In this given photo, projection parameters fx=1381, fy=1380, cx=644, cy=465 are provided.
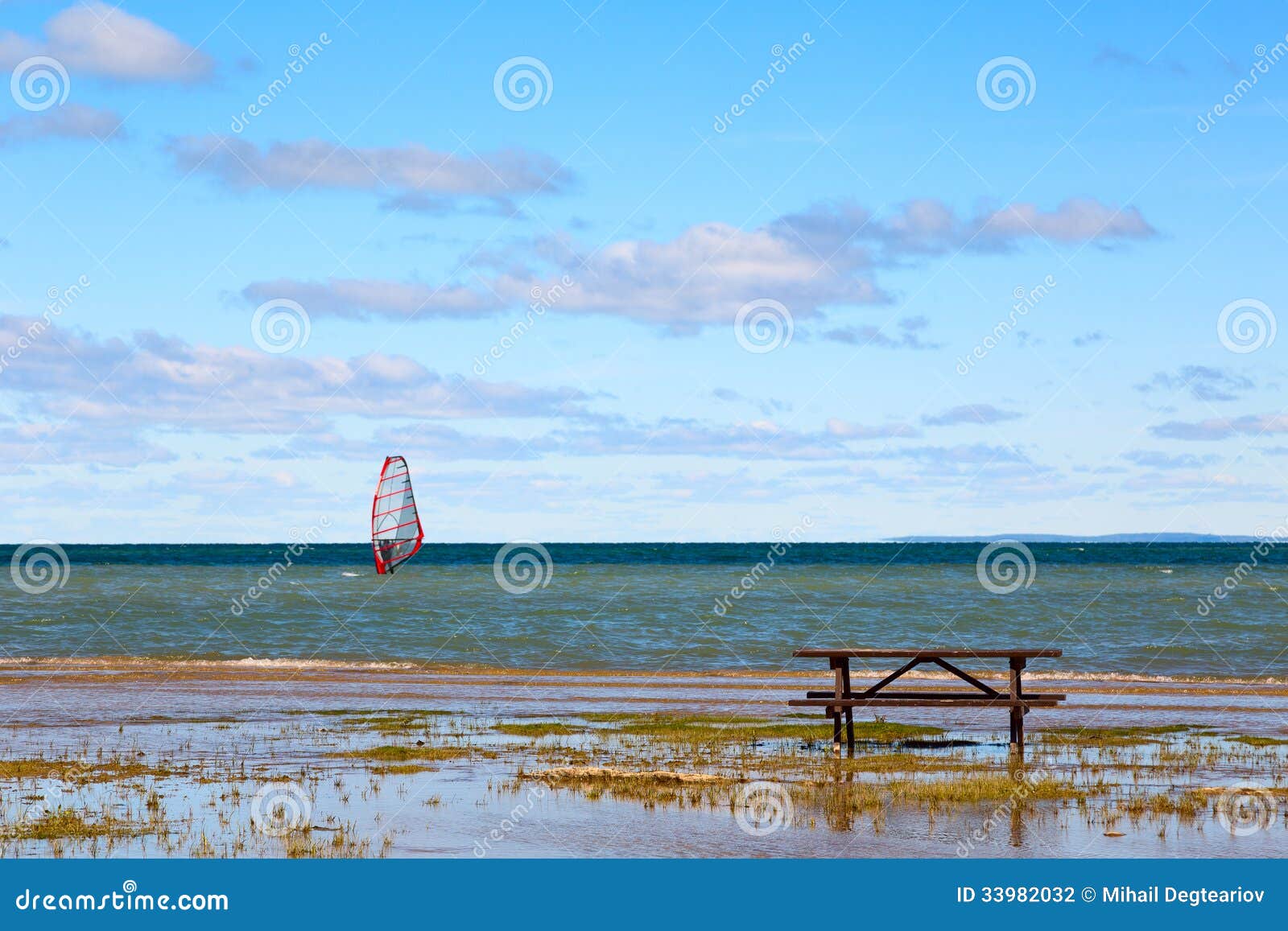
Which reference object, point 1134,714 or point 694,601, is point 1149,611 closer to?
point 694,601

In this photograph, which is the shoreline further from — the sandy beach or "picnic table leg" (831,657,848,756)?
"picnic table leg" (831,657,848,756)

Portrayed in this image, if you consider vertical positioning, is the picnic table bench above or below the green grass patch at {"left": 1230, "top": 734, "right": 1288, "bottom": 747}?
above

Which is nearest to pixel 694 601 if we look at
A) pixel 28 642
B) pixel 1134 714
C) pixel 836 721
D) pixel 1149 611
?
pixel 1149 611

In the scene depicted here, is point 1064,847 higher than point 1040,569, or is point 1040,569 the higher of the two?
point 1040,569

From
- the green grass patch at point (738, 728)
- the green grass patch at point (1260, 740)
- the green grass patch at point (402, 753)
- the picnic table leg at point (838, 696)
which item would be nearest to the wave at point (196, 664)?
the green grass patch at point (738, 728)

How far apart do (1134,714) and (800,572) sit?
235ft

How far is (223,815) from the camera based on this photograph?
14.8 meters

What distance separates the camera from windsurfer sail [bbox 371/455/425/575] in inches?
2061

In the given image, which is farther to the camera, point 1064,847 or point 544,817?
point 544,817

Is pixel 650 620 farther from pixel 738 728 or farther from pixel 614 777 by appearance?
pixel 614 777

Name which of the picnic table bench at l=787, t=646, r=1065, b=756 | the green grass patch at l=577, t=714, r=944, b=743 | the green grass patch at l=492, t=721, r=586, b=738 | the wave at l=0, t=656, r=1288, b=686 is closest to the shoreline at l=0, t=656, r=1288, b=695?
the wave at l=0, t=656, r=1288, b=686

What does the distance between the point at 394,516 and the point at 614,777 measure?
40226 mm

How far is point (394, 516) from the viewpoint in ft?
185

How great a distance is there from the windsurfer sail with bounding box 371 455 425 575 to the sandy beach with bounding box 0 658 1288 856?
855 inches
